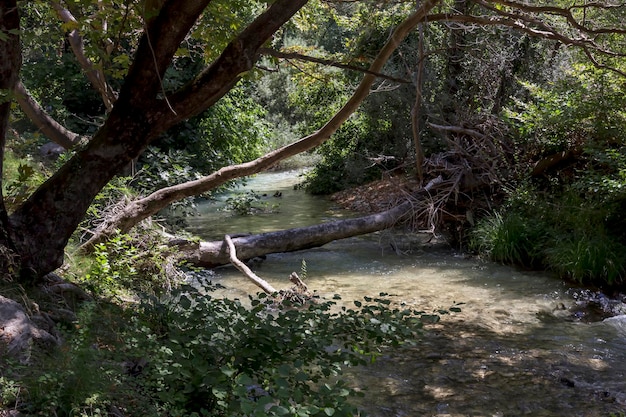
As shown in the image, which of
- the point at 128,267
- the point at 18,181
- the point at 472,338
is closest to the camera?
the point at 472,338

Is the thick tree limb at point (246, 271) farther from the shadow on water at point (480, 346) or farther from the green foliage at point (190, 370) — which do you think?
the green foliage at point (190, 370)

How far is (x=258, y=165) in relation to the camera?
6902 millimetres

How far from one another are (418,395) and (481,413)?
0.56 metres

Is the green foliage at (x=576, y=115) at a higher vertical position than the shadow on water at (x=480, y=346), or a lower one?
higher

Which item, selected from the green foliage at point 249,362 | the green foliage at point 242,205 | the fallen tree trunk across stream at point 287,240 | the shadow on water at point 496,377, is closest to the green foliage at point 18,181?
the green foliage at point 249,362

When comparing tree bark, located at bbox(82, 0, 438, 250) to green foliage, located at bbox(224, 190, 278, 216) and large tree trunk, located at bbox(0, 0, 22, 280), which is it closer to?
large tree trunk, located at bbox(0, 0, 22, 280)

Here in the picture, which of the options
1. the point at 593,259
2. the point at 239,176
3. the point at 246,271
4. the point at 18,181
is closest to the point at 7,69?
the point at 239,176

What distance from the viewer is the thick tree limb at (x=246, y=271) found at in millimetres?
7727

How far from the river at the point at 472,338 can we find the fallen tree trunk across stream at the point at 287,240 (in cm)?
26

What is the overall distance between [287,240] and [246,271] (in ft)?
7.45

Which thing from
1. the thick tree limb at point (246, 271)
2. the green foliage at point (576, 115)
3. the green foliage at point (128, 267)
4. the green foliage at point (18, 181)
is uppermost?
the green foliage at point (576, 115)

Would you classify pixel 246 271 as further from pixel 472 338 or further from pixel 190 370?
pixel 190 370

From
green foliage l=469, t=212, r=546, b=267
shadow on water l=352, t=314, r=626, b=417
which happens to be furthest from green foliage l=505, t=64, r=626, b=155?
shadow on water l=352, t=314, r=626, b=417

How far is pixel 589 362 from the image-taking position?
19.5 feet
